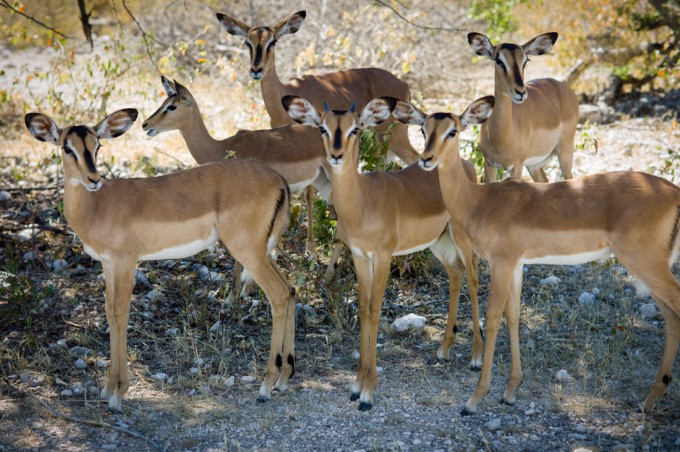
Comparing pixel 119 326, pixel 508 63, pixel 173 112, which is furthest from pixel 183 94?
pixel 508 63

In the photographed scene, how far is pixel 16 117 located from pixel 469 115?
7.82 meters

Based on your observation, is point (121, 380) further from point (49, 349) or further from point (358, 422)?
point (358, 422)

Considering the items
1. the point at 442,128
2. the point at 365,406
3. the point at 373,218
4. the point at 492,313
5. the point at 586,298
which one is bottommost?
the point at 365,406

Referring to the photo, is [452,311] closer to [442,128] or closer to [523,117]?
[442,128]

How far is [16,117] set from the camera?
11.4m

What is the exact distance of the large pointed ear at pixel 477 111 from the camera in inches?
217

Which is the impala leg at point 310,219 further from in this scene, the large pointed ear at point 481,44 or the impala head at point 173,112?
the large pointed ear at point 481,44

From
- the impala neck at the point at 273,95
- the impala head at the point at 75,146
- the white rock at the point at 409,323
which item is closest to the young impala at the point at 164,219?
the impala head at the point at 75,146

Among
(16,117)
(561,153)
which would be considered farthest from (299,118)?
(16,117)

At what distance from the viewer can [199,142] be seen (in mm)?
7410

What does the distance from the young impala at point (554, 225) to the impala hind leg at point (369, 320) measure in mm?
603

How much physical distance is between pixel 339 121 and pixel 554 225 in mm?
1477

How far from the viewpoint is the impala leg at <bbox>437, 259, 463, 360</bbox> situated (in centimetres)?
601

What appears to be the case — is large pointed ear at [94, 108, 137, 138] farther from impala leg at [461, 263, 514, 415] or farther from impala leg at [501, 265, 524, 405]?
impala leg at [501, 265, 524, 405]
